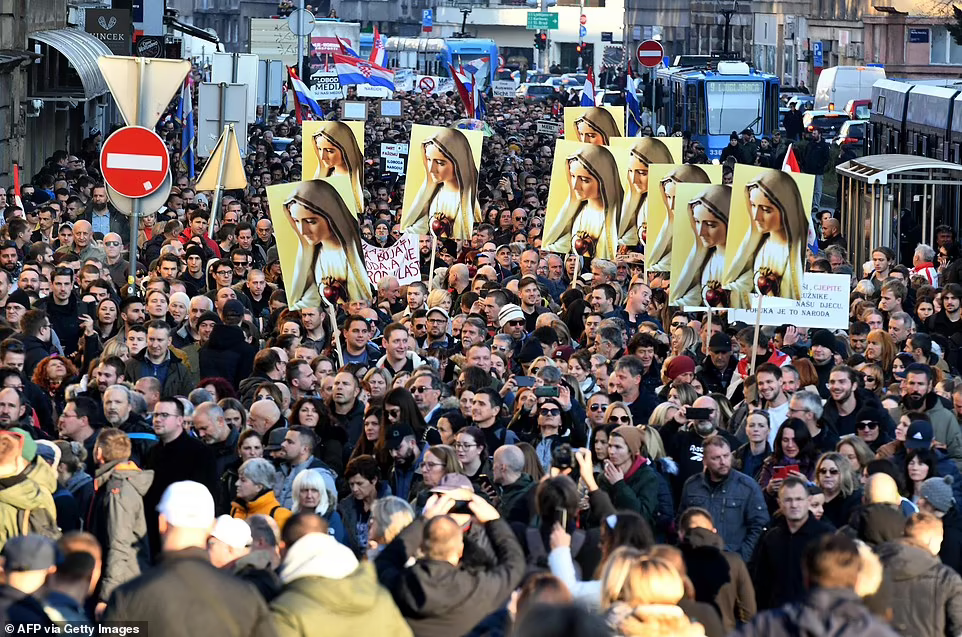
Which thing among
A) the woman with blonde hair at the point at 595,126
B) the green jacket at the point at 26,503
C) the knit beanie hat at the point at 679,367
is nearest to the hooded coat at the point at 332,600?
the green jacket at the point at 26,503

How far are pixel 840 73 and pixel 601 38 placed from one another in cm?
8291

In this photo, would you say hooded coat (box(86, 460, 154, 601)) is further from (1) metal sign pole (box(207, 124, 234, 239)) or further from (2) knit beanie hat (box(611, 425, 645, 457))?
(1) metal sign pole (box(207, 124, 234, 239))

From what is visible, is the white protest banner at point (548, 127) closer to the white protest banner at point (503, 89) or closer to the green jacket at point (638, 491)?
the green jacket at point (638, 491)

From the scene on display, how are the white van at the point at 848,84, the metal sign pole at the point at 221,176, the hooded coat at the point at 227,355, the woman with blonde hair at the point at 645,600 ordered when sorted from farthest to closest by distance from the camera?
the white van at the point at 848,84 → the metal sign pole at the point at 221,176 → the hooded coat at the point at 227,355 → the woman with blonde hair at the point at 645,600

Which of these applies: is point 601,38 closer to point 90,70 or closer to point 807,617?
point 90,70

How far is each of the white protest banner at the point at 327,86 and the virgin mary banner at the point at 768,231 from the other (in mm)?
25146

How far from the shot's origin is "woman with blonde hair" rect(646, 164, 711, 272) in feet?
60.1

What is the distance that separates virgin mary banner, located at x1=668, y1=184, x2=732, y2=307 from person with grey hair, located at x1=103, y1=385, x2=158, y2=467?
18.9 ft

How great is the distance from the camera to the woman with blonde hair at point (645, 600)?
6656mm

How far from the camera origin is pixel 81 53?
1393 inches

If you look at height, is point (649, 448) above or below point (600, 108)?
below

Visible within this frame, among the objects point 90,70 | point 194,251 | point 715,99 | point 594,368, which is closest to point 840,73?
point 715,99

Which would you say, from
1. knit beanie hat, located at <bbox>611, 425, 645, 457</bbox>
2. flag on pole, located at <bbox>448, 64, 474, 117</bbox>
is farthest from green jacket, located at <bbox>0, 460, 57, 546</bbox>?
flag on pole, located at <bbox>448, 64, 474, 117</bbox>

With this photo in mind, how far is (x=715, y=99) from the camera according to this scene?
45875 millimetres
